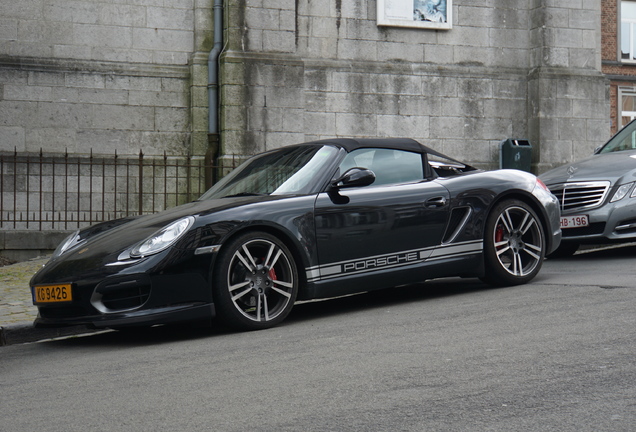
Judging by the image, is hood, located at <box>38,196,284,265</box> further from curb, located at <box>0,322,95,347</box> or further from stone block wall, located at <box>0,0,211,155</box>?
stone block wall, located at <box>0,0,211,155</box>

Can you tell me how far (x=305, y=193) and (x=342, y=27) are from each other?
942 centimetres

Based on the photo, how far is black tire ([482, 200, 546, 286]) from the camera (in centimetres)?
745

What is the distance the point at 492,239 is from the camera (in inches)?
293

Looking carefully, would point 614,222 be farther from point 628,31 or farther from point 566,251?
point 628,31

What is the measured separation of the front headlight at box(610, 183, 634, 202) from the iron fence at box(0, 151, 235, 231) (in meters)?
→ 6.53

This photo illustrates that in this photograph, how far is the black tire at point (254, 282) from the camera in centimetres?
608

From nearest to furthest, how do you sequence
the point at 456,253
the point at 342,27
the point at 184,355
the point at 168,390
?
the point at 168,390 < the point at 184,355 < the point at 456,253 < the point at 342,27

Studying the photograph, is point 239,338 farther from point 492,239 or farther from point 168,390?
point 492,239

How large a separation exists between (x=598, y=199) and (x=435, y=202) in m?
3.04

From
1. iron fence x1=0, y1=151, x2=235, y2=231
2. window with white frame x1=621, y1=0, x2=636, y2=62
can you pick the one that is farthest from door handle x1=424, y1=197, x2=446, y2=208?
window with white frame x1=621, y1=0, x2=636, y2=62

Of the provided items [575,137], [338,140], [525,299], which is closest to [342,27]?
[575,137]

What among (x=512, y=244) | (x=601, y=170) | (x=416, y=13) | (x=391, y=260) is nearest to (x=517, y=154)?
(x=416, y=13)

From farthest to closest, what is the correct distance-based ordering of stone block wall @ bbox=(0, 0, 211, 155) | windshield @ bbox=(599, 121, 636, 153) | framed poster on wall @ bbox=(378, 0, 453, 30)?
framed poster on wall @ bbox=(378, 0, 453, 30) < stone block wall @ bbox=(0, 0, 211, 155) < windshield @ bbox=(599, 121, 636, 153)

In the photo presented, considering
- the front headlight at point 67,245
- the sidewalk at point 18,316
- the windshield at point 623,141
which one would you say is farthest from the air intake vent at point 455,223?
the windshield at point 623,141
